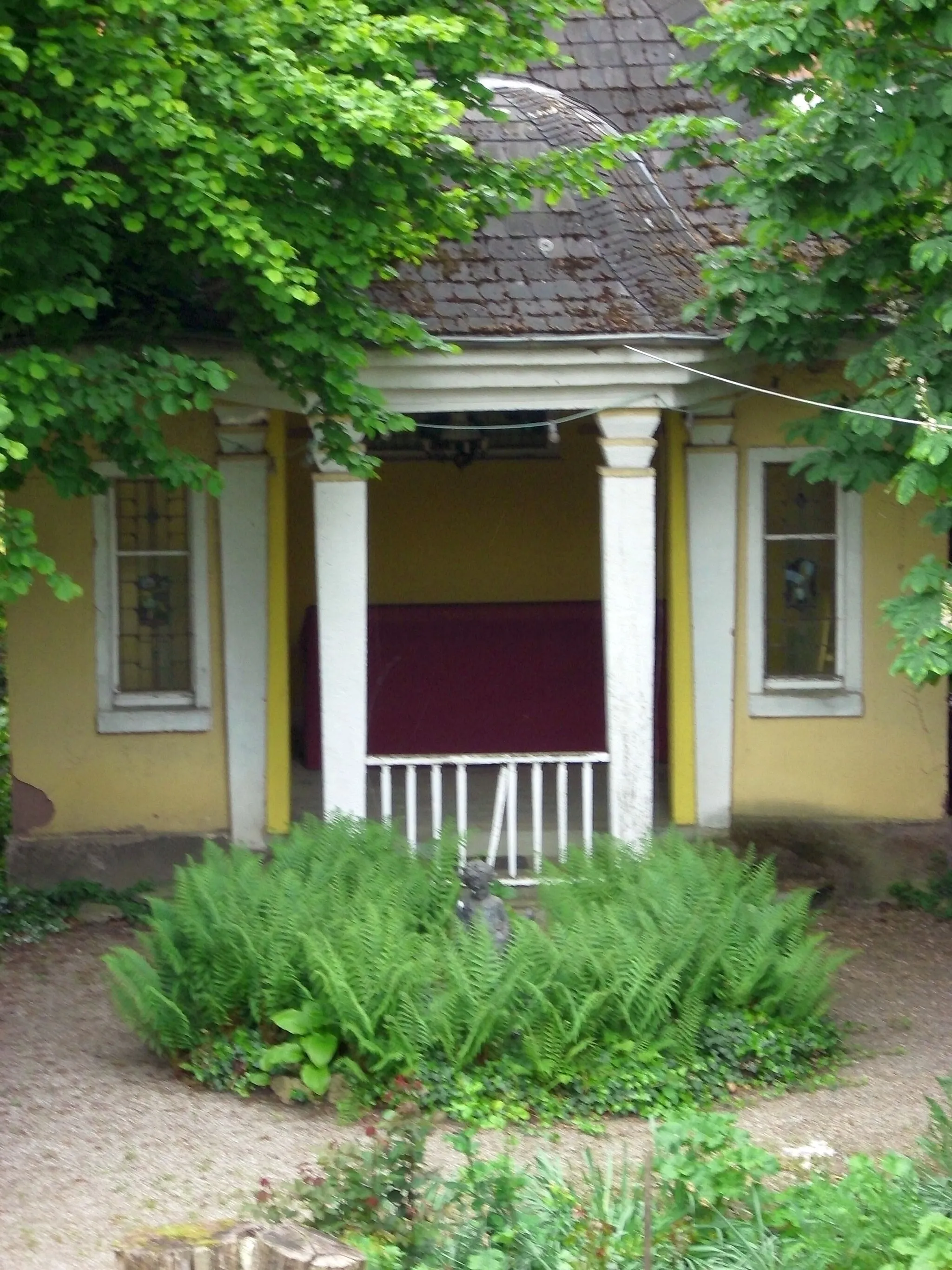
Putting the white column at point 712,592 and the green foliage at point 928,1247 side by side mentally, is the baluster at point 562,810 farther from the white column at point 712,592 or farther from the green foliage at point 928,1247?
the green foliage at point 928,1247

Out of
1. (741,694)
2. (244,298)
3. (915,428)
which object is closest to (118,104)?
(244,298)

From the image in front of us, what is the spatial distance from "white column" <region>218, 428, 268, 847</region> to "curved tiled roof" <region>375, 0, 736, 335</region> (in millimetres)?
1675

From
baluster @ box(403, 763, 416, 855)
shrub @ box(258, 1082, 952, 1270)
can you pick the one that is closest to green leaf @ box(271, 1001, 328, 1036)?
shrub @ box(258, 1082, 952, 1270)

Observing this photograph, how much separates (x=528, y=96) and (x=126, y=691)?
4721mm

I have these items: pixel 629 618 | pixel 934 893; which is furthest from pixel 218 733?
pixel 934 893

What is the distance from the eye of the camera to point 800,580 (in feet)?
32.7

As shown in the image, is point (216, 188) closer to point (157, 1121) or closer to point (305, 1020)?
point (305, 1020)

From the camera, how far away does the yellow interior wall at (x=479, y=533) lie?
38.9ft

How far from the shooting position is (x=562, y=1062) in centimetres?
623

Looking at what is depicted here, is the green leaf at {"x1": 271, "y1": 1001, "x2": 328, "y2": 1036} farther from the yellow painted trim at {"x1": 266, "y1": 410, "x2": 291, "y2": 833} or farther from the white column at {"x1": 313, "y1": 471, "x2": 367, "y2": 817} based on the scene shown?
the yellow painted trim at {"x1": 266, "y1": 410, "x2": 291, "y2": 833}

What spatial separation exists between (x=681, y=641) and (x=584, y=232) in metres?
2.64

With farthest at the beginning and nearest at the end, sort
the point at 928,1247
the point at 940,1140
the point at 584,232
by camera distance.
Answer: the point at 584,232, the point at 940,1140, the point at 928,1247

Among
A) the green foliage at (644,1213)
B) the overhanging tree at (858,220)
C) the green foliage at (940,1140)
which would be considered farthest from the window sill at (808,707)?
the green foliage at (644,1213)

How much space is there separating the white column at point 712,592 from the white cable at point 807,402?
0.57m
